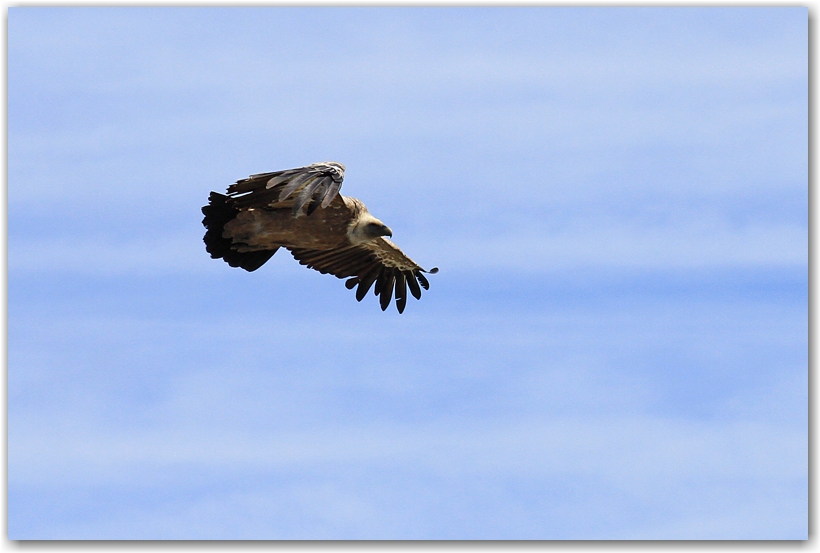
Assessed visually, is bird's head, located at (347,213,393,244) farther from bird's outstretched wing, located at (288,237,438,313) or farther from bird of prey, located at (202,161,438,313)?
bird's outstretched wing, located at (288,237,438,313)

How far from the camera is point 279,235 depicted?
19.3 metres

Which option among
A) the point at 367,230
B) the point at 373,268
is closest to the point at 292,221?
the point at 367,230

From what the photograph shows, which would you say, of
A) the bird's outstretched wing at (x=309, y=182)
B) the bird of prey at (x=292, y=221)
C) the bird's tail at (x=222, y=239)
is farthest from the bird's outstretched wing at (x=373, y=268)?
the bird's outstretched wing at (x=309, y=182)

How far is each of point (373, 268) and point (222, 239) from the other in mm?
3088

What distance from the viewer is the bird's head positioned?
1958 cm

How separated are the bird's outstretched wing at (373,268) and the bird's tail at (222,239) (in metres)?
1.16

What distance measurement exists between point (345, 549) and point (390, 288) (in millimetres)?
6201

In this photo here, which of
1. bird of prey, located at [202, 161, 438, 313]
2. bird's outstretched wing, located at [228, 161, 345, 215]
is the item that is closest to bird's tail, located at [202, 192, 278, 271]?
bird of prey, located at [202, 161, 438, 313]

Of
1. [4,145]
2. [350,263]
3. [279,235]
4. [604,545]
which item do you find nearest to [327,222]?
[279,235]

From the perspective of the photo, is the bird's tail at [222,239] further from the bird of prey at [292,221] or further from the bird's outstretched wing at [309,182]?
the bird's outstretched wing at [309,182]

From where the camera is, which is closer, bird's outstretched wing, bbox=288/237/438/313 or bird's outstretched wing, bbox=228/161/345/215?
bird's outstretched wing, bbox=228/161/345/215

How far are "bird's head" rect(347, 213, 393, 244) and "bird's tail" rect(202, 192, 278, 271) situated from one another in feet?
5.14

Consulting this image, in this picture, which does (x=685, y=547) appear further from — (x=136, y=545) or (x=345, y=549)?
(x=136, y=545)

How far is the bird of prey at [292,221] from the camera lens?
17.6 meters
